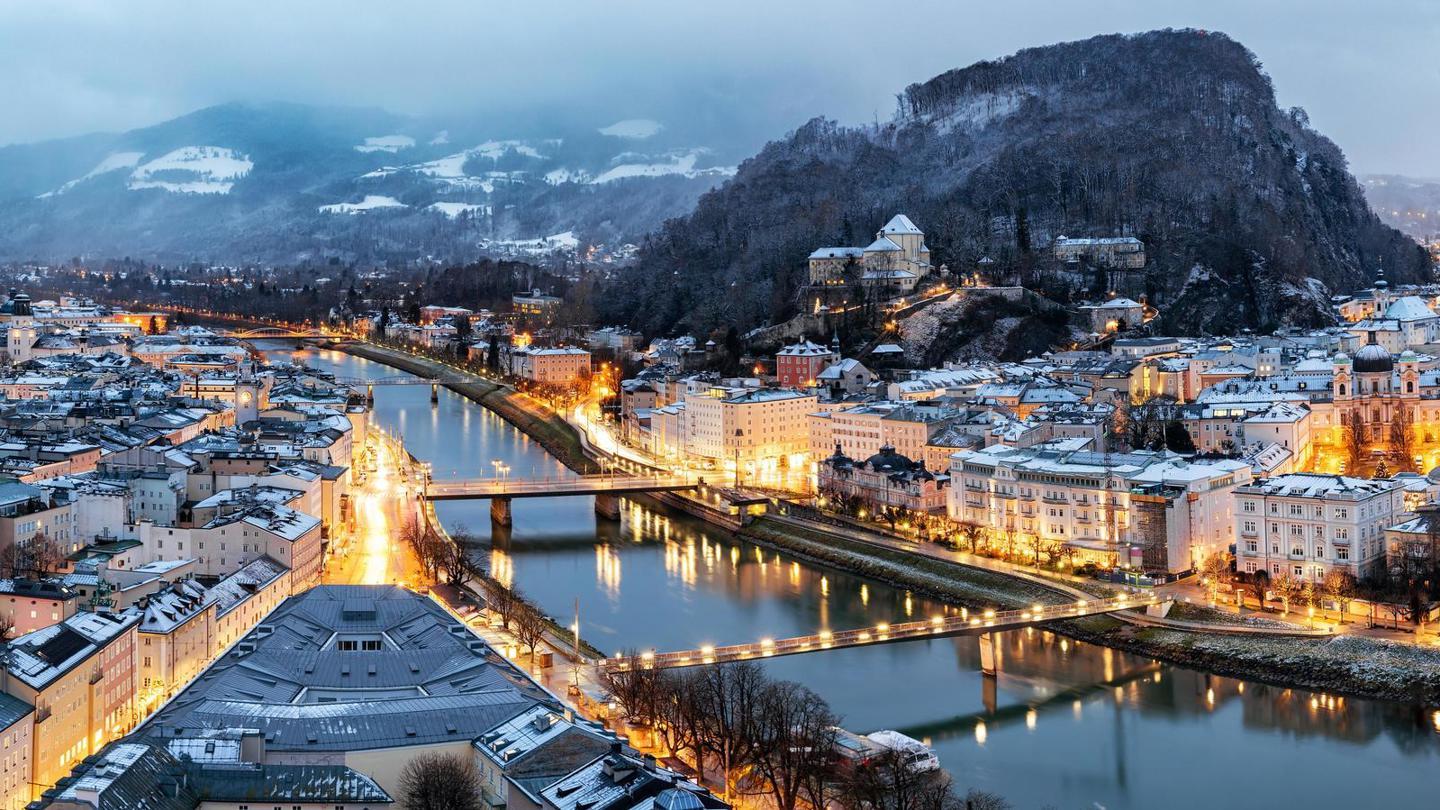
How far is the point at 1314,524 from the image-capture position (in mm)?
15469

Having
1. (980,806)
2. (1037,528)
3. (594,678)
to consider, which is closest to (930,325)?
(1037,528)

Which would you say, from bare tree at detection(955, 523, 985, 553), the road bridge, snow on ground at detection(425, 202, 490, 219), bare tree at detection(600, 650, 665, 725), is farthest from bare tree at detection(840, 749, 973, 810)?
snow on ground at detection(425, 202, 490, 219)

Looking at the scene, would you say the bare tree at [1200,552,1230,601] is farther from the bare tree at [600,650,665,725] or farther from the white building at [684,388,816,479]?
the white building at [684,388,816,479]

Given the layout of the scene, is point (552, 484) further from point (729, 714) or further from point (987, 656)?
point (729, 714)

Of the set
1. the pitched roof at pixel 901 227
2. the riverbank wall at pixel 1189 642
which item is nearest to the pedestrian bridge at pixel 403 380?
the pitched roof at pixel 901 227

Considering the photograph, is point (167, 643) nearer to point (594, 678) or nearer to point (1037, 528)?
point (594, 678)

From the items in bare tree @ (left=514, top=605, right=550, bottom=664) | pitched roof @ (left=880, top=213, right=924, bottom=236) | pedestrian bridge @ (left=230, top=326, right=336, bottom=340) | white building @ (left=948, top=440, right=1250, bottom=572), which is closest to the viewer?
bare tree @ (left=514, top=605, right=550, bottom=664)

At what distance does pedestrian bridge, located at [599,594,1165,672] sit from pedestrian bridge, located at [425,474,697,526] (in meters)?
7.16

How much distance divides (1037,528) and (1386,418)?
5801mm

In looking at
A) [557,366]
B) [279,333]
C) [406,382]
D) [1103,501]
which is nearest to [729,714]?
→ [1103,501]

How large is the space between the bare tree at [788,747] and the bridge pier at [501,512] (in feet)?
33.5

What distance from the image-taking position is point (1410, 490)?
1662cm

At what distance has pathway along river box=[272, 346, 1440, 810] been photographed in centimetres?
1120

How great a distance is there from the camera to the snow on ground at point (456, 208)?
4631 inches
